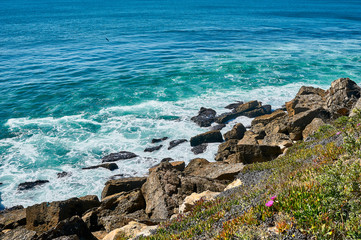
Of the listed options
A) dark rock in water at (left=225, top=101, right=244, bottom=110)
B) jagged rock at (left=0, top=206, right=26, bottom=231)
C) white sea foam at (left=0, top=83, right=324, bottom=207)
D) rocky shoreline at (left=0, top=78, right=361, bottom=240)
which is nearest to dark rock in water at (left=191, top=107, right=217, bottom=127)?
white sea foam at (left=0, top=83, right=324, bottom=207)

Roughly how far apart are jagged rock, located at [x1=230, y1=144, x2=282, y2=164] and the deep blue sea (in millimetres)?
6422

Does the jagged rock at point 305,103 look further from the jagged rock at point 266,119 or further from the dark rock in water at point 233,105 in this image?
the dark rock in water at point 233,105

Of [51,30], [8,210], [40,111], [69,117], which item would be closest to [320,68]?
[69,117]

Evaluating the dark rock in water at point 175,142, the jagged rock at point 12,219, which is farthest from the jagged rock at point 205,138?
the jagged rock at point 12,219

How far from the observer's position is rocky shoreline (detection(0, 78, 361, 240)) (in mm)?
11913

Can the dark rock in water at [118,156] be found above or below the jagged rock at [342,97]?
below

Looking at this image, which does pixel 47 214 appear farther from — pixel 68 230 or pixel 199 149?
pixel 199 149

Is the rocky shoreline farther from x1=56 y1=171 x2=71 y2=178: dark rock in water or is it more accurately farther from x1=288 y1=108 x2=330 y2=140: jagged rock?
x1=56 y1=171 x2=71 y2=178: dark rock in water

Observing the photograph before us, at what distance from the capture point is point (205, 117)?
29016 mm

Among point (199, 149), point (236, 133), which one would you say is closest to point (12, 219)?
point (199, 149)

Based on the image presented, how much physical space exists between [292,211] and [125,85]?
35.5 meters

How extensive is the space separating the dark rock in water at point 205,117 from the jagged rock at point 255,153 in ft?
38.0

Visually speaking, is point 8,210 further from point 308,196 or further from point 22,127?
point 308,196

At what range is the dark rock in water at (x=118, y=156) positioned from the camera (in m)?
22.9
